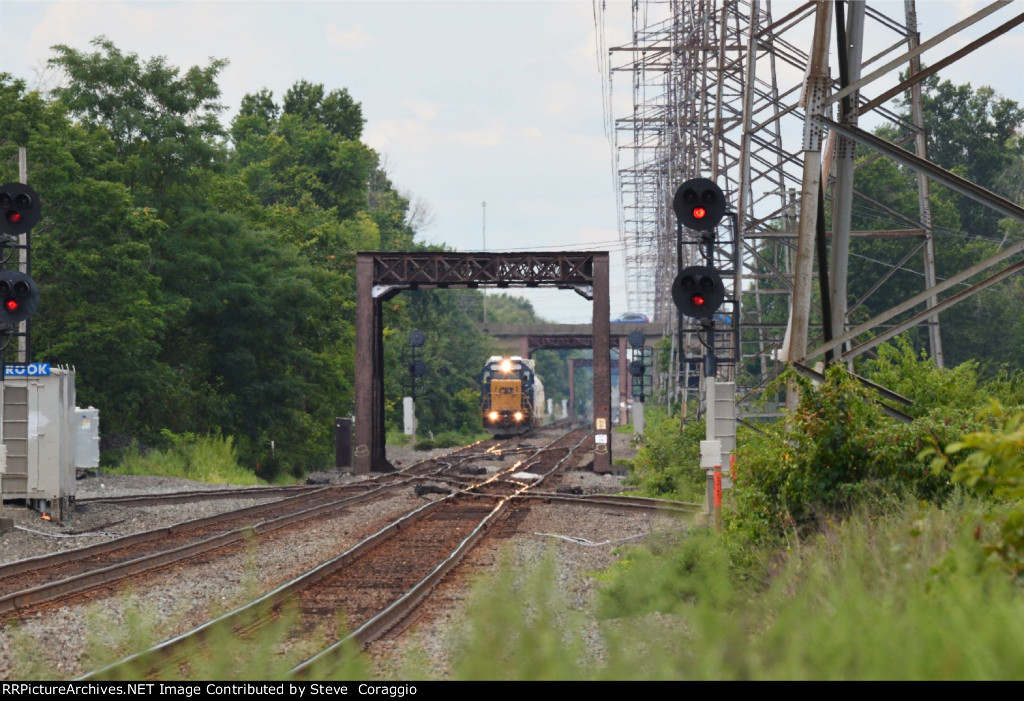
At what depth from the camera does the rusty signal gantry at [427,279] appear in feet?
124

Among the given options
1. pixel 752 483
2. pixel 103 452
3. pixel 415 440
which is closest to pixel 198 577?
pixel 752 483

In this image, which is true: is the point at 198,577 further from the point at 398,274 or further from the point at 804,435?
the point at 398,274

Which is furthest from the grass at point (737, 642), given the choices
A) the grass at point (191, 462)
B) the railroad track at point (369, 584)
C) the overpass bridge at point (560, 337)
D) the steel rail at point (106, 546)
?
the overpass bridge at point (560, 337)

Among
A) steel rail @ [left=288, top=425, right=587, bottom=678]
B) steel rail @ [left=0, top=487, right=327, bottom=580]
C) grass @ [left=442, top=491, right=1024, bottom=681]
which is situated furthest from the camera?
steel rail @ [left=0, top=487, right=327, bottom=580]

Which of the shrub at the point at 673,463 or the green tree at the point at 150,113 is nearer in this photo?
the shrub at the point at 673,463

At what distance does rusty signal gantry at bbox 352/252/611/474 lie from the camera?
3775 cm

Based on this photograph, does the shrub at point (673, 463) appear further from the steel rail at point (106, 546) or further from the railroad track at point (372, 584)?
the steel rail at point (106, 546)

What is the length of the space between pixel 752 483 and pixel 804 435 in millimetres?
876

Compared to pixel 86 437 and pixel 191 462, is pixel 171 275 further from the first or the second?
pixel 86 437

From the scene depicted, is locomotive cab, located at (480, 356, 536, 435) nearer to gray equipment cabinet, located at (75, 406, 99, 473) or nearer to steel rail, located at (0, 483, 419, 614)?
gray equipment cabinet, located at (75, 406, 99, 473)

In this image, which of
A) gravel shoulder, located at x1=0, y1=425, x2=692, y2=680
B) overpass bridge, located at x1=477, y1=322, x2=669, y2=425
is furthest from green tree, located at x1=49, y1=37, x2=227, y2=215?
overpass bridge, located at x1=477, y1=322, x2=669, y2=425

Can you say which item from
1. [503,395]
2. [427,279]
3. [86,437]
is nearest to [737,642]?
[86,437]
